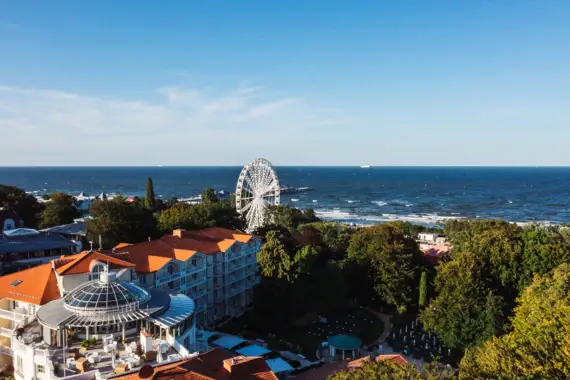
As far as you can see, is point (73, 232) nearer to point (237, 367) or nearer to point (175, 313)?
point (175, 313)

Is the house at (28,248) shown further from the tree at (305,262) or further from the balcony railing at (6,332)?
the tree at (305,262)

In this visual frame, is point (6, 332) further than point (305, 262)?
No

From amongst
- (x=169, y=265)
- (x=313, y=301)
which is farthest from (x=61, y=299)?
(x=313, y=301)

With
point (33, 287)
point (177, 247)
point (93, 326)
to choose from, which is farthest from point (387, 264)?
point (33, 287)

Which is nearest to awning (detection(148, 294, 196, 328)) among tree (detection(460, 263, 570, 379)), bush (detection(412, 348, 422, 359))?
tree (detection(460, 263, 570, 379))

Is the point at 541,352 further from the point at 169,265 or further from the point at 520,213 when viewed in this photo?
the point at 520,213

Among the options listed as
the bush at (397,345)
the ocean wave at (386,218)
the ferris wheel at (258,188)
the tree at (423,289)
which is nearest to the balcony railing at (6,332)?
the bush at (397,345)
